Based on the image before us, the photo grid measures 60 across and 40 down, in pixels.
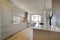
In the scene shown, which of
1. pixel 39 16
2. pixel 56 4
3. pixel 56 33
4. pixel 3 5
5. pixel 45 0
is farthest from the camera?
pixel 39 16

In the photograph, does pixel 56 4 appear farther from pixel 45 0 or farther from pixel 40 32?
pixel 45 0

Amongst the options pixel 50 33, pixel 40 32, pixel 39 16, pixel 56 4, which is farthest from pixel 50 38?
pixel 39 16

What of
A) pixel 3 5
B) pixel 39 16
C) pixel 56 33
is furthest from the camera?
pixel 39 16

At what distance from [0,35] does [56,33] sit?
2.42 m

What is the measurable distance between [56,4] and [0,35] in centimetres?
251

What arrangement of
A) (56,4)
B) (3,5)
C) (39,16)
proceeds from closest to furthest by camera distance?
1. (56,4)
2. (3,5)
3. (39,16)

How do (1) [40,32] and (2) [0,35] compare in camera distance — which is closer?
(1) [40,32]

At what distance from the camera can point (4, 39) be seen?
3.85 metres

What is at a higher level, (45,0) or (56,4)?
(45,0)

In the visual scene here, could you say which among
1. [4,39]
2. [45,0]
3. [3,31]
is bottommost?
[4,39]

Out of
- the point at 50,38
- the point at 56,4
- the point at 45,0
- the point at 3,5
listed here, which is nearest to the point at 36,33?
the point at 50,38

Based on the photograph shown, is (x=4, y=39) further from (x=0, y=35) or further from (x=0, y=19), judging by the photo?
(x=0, y=19)

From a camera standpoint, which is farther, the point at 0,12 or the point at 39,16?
the point at 39,16

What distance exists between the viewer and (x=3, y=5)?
3.80m
